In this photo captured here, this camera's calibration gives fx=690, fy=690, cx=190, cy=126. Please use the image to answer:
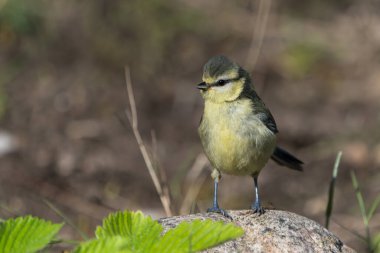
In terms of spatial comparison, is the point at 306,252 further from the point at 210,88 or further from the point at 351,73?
the point at 351,73

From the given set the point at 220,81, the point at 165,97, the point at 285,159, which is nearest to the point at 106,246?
the point at 220,81

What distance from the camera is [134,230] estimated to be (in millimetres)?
2260

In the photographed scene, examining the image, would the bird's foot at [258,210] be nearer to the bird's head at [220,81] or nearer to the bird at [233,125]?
the bird at [233,125]

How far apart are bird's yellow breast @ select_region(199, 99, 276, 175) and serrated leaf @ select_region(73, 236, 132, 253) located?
2.20 m

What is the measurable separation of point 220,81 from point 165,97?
133 inches

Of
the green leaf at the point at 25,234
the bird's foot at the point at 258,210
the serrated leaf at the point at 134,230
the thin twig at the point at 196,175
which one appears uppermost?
the green leaf at the point at 25,234

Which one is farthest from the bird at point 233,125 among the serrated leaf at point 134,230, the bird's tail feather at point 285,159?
the serrated leaf at point 134,230

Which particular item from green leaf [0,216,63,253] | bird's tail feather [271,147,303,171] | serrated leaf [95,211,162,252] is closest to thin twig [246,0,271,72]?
bird's tail feather [271,147,303,171]

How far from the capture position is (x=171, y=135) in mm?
7277

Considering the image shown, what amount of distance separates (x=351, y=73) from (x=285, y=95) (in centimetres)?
98

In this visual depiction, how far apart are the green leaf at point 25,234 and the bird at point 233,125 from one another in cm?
204

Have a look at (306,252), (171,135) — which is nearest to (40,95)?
(171,135)

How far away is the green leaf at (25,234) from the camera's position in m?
2.10

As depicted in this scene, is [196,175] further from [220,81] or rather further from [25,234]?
[25,234]
